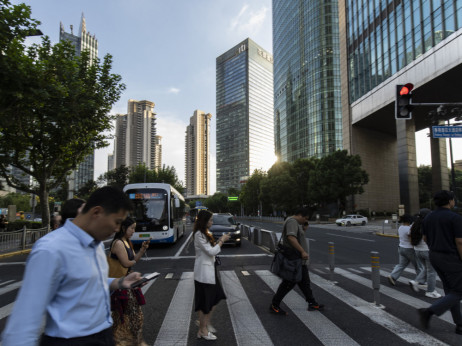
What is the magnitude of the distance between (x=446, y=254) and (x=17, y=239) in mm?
18004

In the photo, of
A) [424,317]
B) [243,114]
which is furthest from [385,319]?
[243,114]

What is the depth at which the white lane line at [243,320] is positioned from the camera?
4129mm

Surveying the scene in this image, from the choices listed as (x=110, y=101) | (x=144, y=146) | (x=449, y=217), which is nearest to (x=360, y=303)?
(x=449, y=217)

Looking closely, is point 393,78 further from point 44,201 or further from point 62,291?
point 62,291

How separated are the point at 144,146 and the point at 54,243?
144 meters

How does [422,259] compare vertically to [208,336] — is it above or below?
above

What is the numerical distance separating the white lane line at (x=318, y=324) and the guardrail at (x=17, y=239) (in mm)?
14441

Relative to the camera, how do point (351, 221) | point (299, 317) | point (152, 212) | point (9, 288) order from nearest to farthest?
point (299, 317)
point (9, 288)
point (152, 212)
point (351, 221)

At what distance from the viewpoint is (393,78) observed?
38125 millimetres

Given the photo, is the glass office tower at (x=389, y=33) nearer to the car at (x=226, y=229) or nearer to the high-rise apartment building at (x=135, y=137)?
the car at (x=226, y=229)

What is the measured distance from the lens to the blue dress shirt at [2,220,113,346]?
4.54 feet

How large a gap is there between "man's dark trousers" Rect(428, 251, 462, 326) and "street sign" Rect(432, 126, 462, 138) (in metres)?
7.26

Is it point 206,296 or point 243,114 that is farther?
point 243,114

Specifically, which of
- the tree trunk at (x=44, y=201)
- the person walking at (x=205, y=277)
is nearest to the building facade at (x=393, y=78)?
the person walking at (x=205, y=277)
